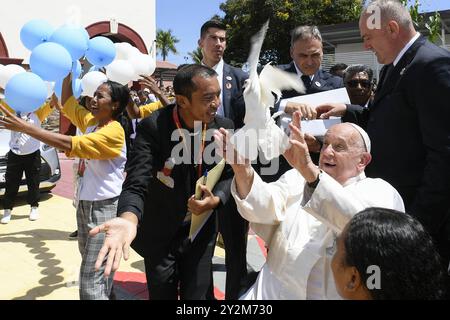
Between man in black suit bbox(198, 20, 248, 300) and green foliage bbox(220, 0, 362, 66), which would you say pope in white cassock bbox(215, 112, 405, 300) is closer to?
man in black suit bbox(198, 20, 248, 300)

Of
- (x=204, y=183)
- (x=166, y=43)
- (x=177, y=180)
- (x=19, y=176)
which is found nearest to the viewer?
(x=204, y=183)

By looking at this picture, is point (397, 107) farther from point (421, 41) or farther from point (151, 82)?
→ point (151, 82)

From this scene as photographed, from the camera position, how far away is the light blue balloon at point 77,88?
3650 mm

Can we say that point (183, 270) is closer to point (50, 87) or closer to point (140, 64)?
point (50, 87)

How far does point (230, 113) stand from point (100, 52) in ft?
5.91

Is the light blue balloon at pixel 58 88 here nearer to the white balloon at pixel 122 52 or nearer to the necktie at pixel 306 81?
the white balloon at pixel 122 52

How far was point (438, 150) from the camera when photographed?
182 cm

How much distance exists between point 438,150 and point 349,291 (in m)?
0.92

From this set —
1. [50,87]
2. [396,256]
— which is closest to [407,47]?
[396,256]

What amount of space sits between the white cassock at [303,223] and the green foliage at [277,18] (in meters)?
21.5

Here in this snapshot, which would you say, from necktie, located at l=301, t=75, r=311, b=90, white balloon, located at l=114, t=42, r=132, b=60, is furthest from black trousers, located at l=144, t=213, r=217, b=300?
white balloon, located at l=114, t=42, r=132, b=60

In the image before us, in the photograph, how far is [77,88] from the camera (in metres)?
3.80

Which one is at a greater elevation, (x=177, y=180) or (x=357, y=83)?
(x=357, y=83)

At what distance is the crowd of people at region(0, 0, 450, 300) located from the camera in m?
1.60
